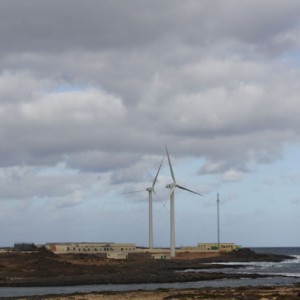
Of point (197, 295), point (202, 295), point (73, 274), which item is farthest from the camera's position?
point (73, 274)

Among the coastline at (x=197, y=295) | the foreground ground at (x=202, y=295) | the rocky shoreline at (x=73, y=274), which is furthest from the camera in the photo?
the rocky shoreline at (x=73, y=274)

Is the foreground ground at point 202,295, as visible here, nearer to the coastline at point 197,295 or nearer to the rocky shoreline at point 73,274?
the coastline at point 197,295

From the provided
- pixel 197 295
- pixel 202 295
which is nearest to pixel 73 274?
pixel 197 295

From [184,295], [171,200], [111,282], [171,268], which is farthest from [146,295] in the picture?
[171,200]

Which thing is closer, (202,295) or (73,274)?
(202,295)

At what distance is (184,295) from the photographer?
76.4 meters

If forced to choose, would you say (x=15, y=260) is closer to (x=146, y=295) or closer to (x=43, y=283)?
(x=43, y=283)

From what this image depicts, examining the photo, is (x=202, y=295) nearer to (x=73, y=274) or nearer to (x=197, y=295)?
(x=197, y=295)

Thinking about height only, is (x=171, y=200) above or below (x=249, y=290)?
above

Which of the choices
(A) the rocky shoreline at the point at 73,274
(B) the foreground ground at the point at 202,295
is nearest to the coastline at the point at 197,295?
(B) the foreground ground at the point at 202,295

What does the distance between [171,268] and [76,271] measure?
A: 2592cm

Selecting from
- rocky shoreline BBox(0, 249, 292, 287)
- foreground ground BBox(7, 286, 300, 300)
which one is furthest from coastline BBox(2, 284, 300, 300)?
rocky shoreline BBox(0, 249, 292, 287)

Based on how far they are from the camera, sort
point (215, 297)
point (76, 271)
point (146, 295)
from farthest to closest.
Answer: point (76, 271) → point (146, 295) → point (215, 297)

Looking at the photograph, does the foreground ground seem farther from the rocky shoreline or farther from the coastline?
the rocky shoreline
